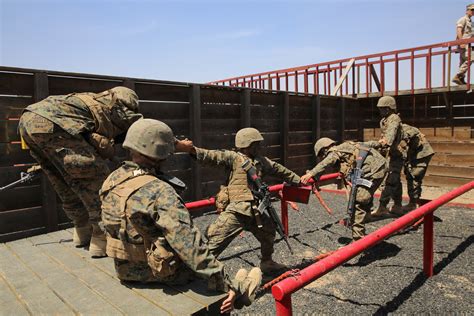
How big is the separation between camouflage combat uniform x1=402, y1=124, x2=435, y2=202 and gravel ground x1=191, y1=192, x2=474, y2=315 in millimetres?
672

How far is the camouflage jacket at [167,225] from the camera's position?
188cm

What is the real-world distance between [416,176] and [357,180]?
2.45m

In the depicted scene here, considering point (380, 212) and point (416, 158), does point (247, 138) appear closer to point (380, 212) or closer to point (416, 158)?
point (380, 212)

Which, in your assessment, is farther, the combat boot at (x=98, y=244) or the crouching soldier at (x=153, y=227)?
the combat boot at (x=98, y=244)

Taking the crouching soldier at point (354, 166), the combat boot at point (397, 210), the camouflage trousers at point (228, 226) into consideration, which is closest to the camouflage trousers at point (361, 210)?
the crouching soldier at point (354, 166)

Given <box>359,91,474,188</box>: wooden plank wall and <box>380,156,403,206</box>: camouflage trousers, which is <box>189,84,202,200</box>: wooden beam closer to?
<box>380,156,403,206</box>: camouflage trousers

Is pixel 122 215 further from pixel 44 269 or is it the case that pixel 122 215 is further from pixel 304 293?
pixel 304 293

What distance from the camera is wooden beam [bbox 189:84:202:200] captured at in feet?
19.6

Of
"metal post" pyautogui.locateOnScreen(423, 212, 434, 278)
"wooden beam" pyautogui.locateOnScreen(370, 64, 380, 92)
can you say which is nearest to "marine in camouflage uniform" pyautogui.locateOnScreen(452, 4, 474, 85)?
"wooden beam" pyautogui.locateOnScreen(370, 64, 380, 92)

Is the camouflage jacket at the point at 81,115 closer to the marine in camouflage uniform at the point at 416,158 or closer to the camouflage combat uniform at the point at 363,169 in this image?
the camouflage combat uniform at the point at 363,169

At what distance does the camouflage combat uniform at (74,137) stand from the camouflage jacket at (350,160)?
273 centimetres

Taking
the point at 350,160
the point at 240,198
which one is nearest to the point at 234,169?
the point at 240,198

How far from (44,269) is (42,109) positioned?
1.38 m

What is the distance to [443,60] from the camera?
8.38 metres
